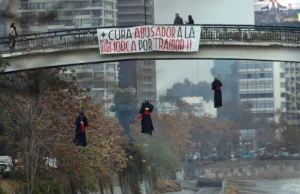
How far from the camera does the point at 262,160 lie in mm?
115562

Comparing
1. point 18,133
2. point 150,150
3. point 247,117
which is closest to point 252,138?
point 247,117

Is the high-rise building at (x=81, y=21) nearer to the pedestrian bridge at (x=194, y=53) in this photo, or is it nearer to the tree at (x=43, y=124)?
the pedestrian bridge at (x=194, y=53)

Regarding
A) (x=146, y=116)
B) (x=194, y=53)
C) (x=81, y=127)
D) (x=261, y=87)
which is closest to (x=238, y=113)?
(x=261, y=87)

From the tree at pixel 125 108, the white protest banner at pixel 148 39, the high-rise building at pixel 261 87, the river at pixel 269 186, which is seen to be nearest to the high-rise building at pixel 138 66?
the tree at pixel 125 108

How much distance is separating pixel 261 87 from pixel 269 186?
14.7 m

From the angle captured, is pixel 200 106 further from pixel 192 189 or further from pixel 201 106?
pixel 192 189

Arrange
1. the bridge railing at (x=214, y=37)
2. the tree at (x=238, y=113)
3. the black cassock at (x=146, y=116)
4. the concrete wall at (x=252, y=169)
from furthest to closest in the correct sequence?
the concrete wall at (x=252, y=169), the tree at (x=238, y=113), the bridge railing at (x=214, y=37), the black cassock at (x=146, y=116)

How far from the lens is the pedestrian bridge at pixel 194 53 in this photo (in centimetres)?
4275

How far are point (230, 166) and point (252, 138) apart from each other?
12.8 feet

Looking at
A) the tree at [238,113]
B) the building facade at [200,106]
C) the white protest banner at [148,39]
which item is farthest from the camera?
the tree at [238,113]

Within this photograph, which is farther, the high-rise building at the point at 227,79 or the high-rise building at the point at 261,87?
the high-rise building at the point at 261,87

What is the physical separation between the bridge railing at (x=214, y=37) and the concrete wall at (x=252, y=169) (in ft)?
219

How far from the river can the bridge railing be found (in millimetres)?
50978

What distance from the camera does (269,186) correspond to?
10494 cm
